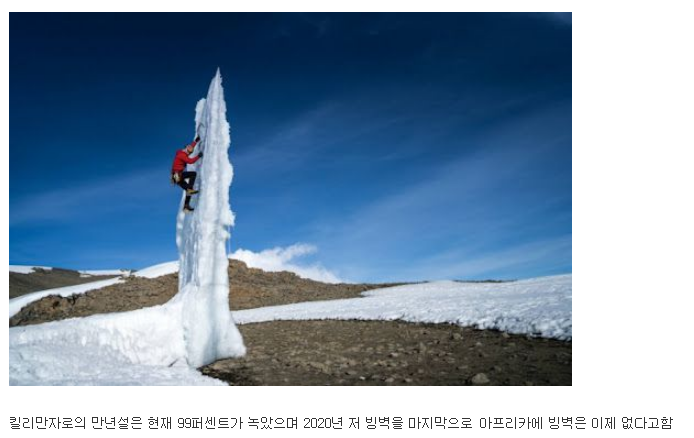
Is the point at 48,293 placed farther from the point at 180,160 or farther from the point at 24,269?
the point at 24,269

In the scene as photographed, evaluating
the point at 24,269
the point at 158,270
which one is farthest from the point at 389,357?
the point at 24,269

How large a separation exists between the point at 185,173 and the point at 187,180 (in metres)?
0.19

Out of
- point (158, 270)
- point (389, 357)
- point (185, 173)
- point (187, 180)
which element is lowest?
point (389, 357)

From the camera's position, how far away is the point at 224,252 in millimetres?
10703

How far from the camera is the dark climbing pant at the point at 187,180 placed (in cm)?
1132

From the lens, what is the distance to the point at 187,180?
450 inches

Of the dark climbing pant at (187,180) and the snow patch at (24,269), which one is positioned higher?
the dark climbing pant at (187,180)

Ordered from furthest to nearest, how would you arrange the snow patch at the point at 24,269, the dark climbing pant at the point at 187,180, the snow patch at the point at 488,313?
the snow patch at the point at 24,269
the dark climbing pant at the point at 187,180
the snow patch at the point at 488,313

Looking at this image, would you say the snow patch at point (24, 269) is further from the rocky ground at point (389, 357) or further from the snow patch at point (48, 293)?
the rocky ground at point (389, 357)

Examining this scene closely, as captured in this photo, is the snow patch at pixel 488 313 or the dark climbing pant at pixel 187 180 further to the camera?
the dark climbing pant at pixel 187 180

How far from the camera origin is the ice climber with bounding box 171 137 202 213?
11164mm

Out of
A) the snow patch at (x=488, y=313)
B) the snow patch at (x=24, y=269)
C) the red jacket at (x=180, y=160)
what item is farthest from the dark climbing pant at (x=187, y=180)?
the snow patch at (x=24, y=269)

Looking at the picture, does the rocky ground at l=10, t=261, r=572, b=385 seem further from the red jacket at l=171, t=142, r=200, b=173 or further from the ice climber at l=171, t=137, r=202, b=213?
the red jacket at l=171, t=142, r=200, b=173

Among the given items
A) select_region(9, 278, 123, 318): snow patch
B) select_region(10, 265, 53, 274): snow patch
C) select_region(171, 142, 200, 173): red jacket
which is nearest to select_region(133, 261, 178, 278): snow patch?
select_region(9, 278, 123, 318): snow patch
